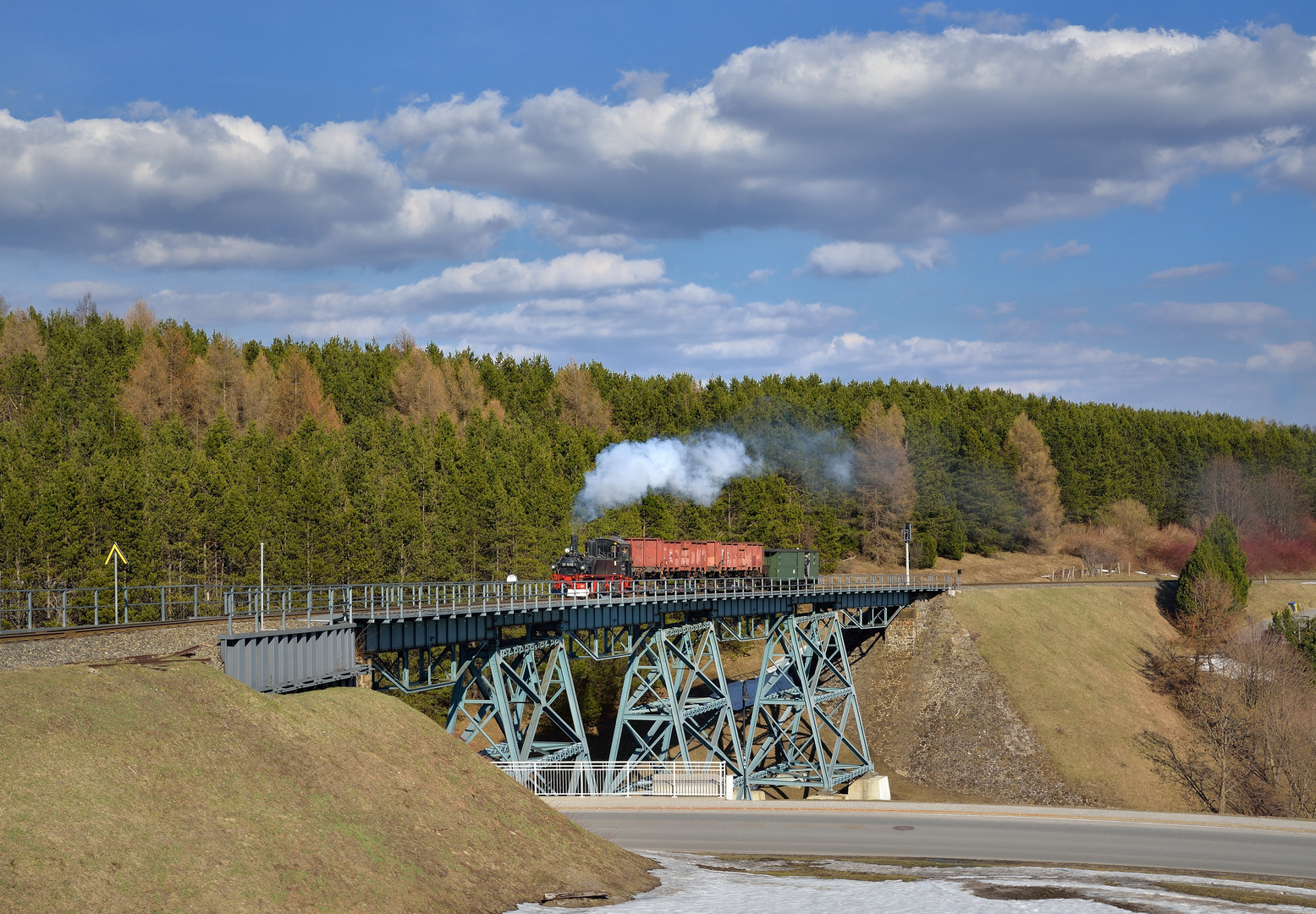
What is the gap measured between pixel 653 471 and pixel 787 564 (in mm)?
11374

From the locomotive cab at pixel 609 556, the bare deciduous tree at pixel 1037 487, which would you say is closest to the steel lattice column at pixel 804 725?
the locomotive cab at pixel 609 556

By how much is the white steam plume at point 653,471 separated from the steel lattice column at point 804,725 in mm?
10912

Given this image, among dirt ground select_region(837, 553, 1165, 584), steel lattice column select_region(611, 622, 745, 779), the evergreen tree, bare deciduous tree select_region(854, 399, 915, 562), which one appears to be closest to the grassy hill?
steel lattice column select_region(611, 622, 745, 779)

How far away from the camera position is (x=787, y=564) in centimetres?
6831

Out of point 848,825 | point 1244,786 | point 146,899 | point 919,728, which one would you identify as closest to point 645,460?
point 919,728

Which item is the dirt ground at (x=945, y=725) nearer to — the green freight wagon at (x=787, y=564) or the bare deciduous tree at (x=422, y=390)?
the green freight wagon at (x=787, y=564)

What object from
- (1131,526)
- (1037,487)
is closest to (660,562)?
(1037,487)

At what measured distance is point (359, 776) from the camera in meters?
24.5

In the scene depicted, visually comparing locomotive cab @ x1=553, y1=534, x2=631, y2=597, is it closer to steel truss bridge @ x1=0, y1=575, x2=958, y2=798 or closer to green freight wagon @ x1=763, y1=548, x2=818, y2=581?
steel truss bridge @ x1=0, y1=575, x2=958, y2=798

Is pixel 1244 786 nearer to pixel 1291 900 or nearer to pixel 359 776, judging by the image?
pixel 1291 900

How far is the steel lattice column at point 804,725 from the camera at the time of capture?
2266 inches

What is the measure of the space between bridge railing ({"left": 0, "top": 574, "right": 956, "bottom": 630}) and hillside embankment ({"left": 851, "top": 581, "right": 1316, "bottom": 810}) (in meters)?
4.72

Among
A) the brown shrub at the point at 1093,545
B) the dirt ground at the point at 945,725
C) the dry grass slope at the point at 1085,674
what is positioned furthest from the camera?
the brown shrub at the point at 1093,545

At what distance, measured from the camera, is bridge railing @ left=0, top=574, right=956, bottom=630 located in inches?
1443
